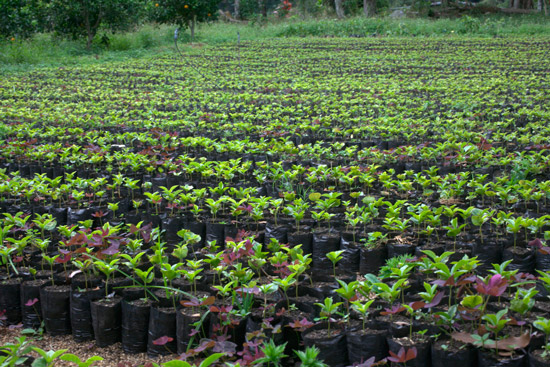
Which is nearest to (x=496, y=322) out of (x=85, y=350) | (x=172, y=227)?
(x=85, y=350)

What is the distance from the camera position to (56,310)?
3.01 m

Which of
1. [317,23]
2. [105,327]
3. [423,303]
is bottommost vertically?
[105,327]

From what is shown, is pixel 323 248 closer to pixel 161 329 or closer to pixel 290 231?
pixel 290 231

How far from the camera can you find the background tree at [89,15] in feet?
60.2

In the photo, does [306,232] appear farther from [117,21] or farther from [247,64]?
[117,21]

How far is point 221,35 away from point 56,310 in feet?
77.0

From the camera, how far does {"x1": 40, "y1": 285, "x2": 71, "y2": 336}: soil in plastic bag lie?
3010 mm

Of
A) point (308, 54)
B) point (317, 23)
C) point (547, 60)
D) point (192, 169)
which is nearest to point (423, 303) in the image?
point (192, 169)

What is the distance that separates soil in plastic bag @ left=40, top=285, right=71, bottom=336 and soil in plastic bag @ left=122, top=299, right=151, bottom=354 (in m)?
0.40

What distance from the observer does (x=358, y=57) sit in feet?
52.4

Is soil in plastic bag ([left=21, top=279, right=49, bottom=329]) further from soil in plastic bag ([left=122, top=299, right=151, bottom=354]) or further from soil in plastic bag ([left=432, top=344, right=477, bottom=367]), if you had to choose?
soil in plastic bag ([left=432, top=344, right=477, bottom=367])

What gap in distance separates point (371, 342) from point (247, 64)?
44.9 ft

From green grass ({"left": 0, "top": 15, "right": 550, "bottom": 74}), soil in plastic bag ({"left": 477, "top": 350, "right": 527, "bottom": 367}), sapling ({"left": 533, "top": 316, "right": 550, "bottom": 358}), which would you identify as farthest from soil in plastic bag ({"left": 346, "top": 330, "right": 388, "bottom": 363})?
green grass ({"left": 0, "top": 15, "right": 550, "bottom": 74})

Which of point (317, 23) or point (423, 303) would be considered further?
point (317, 23)
